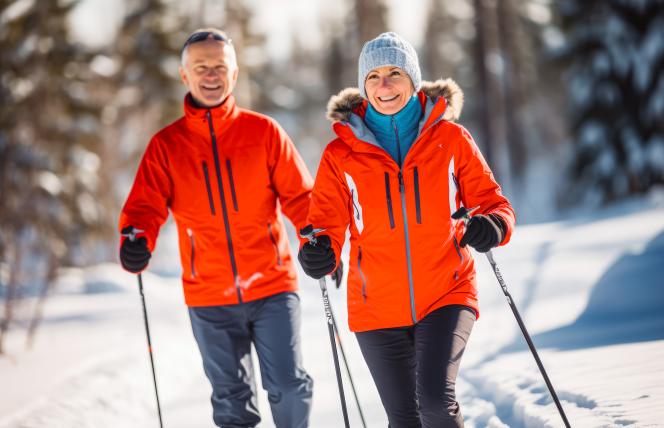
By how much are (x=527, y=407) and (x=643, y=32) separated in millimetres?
14760

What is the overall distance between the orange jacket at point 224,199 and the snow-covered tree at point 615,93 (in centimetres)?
1463

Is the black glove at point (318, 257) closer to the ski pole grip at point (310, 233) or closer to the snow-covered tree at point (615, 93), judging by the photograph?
the ski pole grip at point (310, 233)

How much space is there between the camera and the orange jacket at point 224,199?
3543 mm

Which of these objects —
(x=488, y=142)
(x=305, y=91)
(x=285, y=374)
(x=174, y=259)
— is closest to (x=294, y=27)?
(x=305, y=91)

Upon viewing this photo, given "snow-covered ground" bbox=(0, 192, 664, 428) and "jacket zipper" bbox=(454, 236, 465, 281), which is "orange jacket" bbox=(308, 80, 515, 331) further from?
"snow-covered ground" bbox=(0, 192, 664, 428)

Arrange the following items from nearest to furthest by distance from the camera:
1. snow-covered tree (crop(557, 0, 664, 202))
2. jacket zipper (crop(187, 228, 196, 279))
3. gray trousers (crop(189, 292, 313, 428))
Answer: gray trousers (crop(189, 292, 313, 428))
jacket zipper (crop(187, 228, 196, 279))
snow-covered tree (crop(557, 0, 664, 202))

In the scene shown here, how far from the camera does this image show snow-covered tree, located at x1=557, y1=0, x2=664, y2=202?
50.9 ft

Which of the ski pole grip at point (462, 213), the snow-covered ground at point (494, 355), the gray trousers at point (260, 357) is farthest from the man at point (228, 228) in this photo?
the snow-covered ground at point (494, 355)

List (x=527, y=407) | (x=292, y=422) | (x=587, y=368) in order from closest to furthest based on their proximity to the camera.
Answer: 1. (x=292, y=422)
2. (x=527, y=407)
3. (x=587, y=368)

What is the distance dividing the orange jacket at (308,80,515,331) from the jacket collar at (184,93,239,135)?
2.97 feet

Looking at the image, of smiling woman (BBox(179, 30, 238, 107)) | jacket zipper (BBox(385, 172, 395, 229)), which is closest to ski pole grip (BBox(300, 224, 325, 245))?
jacket zipper (BBox(385, 172, 395, 229))

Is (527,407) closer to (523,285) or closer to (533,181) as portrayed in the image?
(523,285)

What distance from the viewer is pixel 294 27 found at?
67000 millimetres

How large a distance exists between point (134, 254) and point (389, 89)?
171 cm
